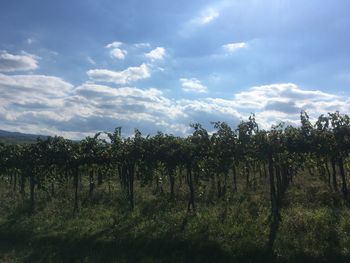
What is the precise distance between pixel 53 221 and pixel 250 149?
1051 centimetres

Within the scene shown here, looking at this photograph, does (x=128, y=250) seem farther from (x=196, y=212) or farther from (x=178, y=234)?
(x=196, y=212)

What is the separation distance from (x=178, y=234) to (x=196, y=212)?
9.61 feet

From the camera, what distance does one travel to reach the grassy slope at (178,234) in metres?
14.5

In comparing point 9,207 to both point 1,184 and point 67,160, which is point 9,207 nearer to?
point 67,160

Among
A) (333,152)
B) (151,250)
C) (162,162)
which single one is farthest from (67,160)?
(333,152)

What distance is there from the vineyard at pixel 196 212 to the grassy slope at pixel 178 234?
42 millimetres

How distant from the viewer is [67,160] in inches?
1022

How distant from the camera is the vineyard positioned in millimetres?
14977

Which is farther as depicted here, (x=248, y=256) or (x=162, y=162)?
(x=162, y=162)

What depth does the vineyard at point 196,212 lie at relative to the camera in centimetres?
1498

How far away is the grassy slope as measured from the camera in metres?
14.5

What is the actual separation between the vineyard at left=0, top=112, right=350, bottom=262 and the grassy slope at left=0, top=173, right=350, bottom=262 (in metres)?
0.04

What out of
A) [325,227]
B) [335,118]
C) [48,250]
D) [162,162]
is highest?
[335,118]

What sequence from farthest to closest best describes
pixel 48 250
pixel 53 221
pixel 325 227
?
pixel 53 221 < pixel 48 250 < pixel 325 227
